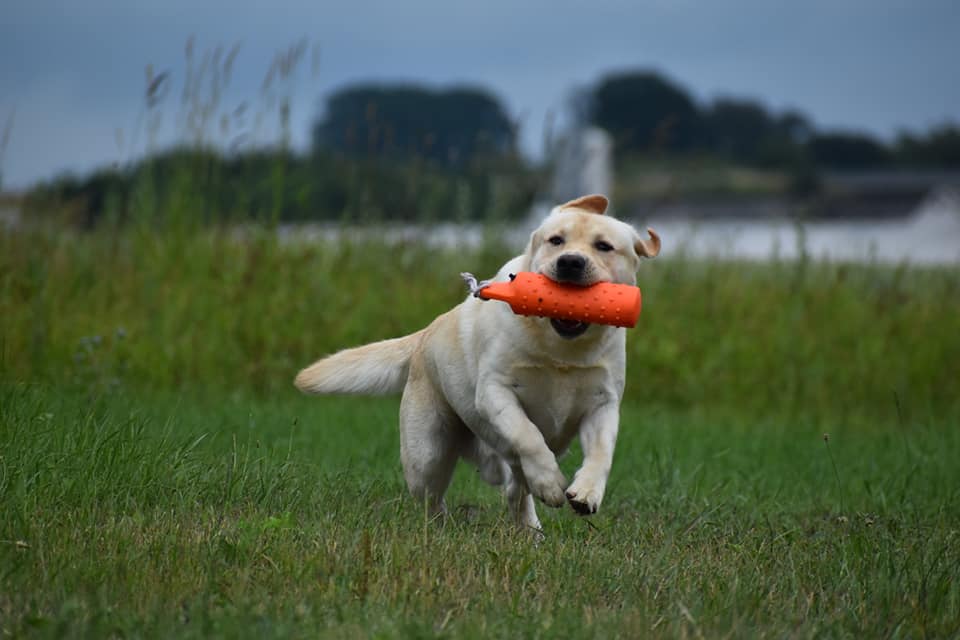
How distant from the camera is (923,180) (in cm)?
3034

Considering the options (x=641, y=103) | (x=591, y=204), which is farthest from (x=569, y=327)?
(x=641, y=103)

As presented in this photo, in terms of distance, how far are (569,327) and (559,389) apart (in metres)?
0.28

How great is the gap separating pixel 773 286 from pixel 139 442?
24.1 ft

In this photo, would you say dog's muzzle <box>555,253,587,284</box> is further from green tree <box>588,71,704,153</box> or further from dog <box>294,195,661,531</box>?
green tree <box>588,71,704,153</box>

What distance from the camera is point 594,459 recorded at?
13.9 feet

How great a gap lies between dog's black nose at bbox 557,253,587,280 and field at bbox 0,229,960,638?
99cm

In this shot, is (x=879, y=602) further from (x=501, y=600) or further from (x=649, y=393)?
(x=649, y=393)

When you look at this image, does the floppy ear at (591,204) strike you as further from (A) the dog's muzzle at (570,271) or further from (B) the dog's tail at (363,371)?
(B) the dog's tail at (363,371)

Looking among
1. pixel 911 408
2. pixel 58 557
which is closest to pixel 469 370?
pixel 58 557

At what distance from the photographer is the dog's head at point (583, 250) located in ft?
14.1

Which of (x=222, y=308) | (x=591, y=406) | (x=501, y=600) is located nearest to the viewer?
(x=501, y=600)

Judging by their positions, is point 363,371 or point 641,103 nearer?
point 363,371

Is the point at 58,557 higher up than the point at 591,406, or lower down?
lower down

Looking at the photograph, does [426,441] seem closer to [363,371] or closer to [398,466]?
[363,371]
